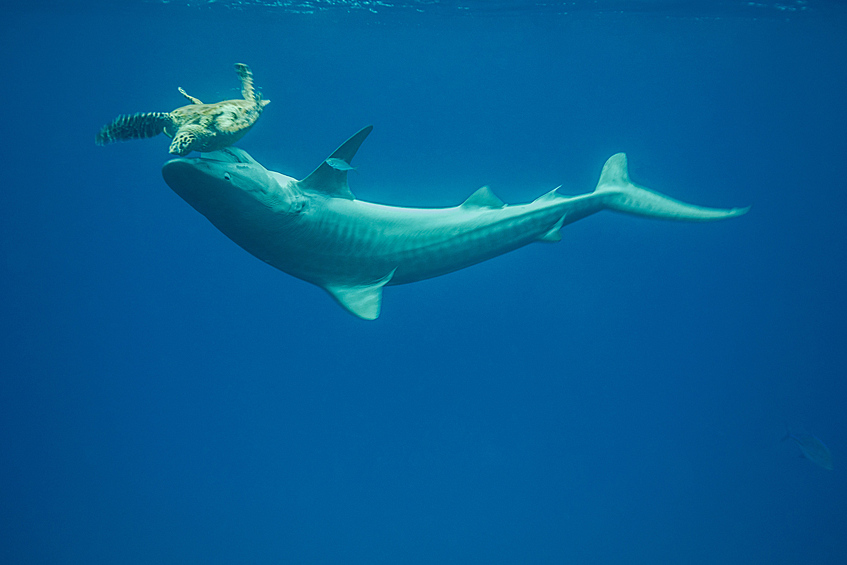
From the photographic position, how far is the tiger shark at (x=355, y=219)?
9.39 ft

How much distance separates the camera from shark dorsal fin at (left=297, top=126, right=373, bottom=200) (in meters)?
3.18

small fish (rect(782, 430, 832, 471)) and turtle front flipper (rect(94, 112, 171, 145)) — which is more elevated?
A: small fish (rect(782, 430, 832, 471))

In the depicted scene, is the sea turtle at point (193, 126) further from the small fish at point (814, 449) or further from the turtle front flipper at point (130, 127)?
the small fish at point (814, 449)

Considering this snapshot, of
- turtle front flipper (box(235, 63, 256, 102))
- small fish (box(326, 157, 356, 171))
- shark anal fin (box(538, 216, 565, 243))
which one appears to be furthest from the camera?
shark anal fin (box(538, 216, 565, 243))

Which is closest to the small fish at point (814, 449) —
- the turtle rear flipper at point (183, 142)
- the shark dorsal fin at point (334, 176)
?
the shark dorsal fin at point (334, 176)

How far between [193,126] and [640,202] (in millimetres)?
4028

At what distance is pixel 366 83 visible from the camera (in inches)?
258

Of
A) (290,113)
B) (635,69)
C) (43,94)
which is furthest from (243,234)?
(635,69)

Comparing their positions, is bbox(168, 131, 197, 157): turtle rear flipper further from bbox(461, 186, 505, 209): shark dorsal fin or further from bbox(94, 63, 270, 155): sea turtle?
bbox(461, 186, 505, 209): shark dorsal fin

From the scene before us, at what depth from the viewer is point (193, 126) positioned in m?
2.46

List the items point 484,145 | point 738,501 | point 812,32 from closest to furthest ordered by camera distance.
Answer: point 484,145
point 812,32
point 738,501

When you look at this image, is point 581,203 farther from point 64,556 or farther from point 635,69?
point 64,556

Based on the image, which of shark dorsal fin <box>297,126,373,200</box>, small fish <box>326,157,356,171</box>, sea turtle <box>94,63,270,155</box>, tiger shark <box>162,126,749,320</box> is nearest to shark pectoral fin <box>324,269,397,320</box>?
tiger shark <box>162,126,749,320</box>

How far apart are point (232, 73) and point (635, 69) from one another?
228 inches
